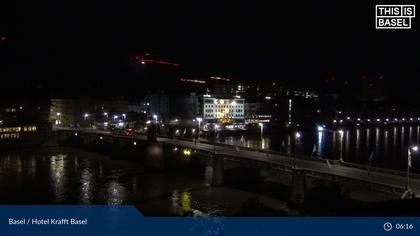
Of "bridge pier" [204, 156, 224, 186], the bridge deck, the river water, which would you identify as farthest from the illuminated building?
the bridge deck

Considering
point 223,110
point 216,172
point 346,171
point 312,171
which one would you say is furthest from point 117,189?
point 223,110

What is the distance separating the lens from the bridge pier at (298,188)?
117 ft

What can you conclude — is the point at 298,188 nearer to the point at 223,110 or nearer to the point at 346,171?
the point at 346,171

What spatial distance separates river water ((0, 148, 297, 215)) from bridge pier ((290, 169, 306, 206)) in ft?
3.44

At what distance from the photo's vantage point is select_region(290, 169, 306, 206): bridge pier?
3553 centimetres

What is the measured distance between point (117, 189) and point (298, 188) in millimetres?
18811

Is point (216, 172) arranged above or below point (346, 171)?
below

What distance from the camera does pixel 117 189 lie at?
144 ft

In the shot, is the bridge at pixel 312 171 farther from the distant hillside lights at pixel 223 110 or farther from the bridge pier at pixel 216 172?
the distant hillside lights at pixel 223 110

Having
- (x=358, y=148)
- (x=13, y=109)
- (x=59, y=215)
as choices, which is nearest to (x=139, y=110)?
(x=13, y=109)

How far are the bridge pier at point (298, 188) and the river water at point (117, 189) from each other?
1.05 metres

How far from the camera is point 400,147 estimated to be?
91.9 metres

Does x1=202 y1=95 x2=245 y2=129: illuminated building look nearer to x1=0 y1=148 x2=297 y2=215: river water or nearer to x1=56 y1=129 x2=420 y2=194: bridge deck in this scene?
x1=0 y1=148 x2=297 y2=215: river water

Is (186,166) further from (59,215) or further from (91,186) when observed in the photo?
(59,215)
